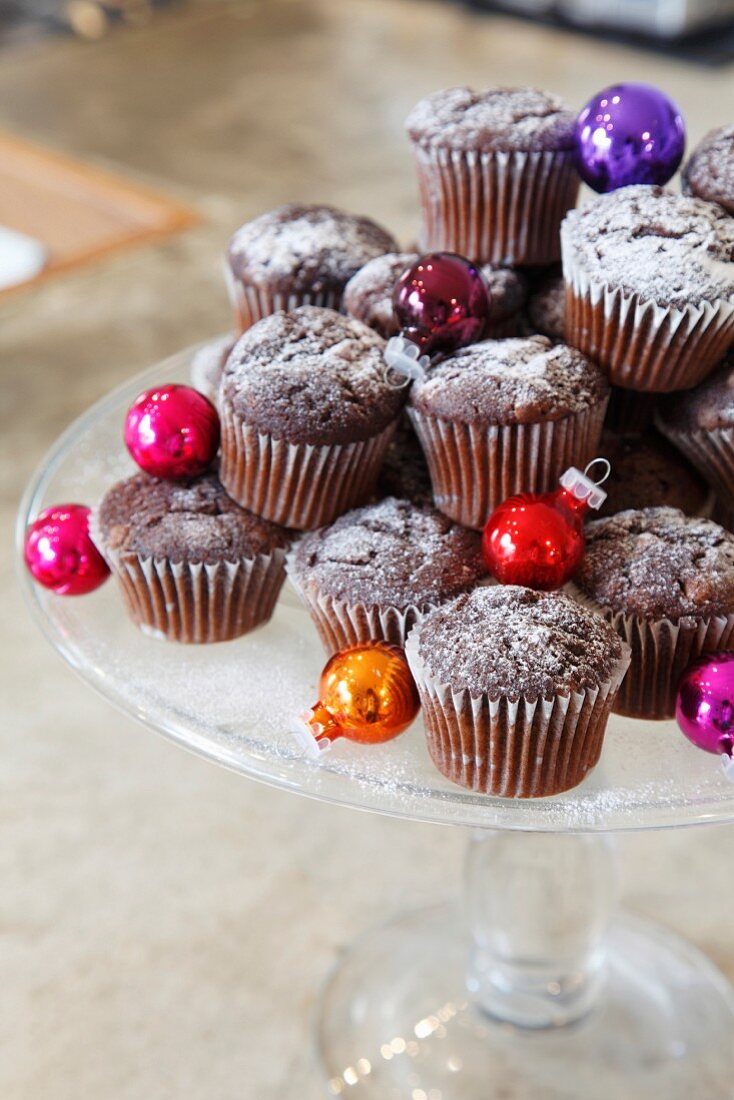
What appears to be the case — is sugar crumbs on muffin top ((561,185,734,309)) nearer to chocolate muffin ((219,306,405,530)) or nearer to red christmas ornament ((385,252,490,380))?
red christmas ornament ((385,252,490,380))

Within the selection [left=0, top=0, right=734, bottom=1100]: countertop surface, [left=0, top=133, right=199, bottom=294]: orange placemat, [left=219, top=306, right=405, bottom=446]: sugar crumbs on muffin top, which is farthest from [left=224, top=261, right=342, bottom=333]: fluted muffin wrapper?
[left=0, top=133, right=199, bottom=294]: orange placemat

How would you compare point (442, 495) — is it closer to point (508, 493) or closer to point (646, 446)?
point (508, 493)

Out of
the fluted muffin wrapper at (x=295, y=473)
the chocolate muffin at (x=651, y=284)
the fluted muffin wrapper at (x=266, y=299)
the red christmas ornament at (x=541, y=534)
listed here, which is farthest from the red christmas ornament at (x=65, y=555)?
the chocolate muffin at (x=651, y=284)

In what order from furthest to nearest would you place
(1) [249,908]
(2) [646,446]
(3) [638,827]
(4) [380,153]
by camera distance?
(4) [380,153], (1) [249,908], (2) [646,446], (3) [638,827]

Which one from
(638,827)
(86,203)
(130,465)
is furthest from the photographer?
(86,203)

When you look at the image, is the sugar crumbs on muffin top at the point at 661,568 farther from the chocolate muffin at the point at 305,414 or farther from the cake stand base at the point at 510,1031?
the cake stand base at the point at 510,1031

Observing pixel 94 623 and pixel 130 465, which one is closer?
pixel 94 623

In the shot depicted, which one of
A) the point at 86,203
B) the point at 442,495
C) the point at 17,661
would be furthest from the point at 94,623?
the point at 86,203
